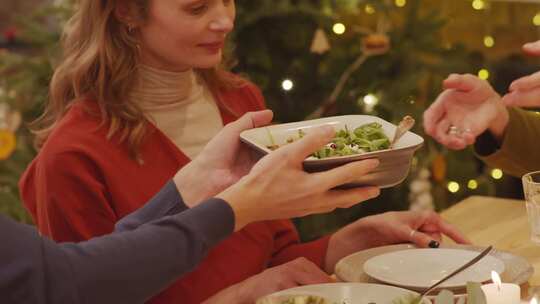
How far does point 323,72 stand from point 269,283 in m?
1.90

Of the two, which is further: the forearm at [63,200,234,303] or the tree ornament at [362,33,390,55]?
the tree ornament at [362,33,390,55]

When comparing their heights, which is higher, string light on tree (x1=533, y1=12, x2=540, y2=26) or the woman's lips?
the woman's lips

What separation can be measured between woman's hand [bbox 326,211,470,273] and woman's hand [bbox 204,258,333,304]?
23 centimetres

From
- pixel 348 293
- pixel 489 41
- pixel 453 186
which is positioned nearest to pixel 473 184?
pixel 453 186

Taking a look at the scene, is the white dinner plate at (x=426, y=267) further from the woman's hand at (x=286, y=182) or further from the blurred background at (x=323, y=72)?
the blurred background at (x=323, y=72)

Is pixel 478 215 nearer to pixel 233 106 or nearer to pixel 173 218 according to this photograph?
pixel 233 106

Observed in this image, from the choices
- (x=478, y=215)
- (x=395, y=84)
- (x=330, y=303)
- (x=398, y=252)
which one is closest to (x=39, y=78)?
(x=395, y=84)

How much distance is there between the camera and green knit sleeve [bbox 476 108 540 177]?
6.42 ft

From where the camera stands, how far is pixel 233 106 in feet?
6.66

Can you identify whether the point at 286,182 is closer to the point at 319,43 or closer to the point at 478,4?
the point at 319,43

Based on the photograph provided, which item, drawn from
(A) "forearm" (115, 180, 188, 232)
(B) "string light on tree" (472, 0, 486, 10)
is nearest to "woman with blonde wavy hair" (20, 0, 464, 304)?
(A) "forearm" (115, 180, 188, 232)

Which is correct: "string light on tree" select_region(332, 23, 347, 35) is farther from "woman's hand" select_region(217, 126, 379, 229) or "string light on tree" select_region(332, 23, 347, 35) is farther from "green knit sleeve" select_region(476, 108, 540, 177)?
"woman's hand" select_region(217, 126, 379, 229)

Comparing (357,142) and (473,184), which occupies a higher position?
(357,142)

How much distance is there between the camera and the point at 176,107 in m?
1.88
